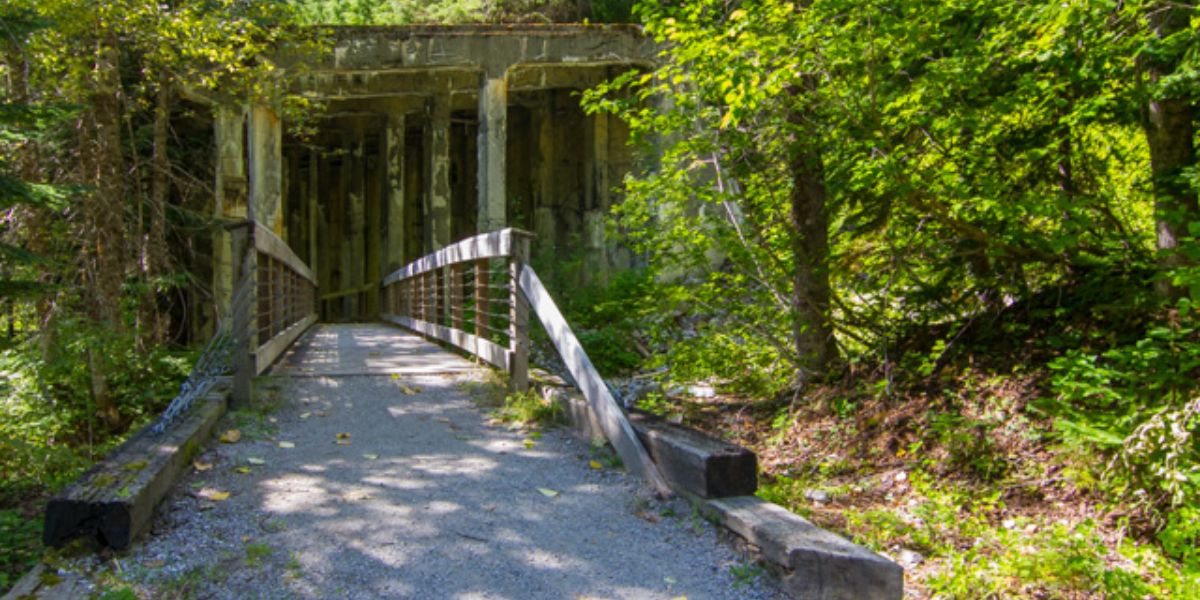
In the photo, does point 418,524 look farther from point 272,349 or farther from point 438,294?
point 438,294

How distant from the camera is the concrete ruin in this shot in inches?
491

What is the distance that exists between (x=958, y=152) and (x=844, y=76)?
801mm

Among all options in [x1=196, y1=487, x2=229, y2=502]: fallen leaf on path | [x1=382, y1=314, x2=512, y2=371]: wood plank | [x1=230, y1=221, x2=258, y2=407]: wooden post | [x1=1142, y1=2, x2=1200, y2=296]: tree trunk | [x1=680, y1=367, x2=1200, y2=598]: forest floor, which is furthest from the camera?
[x1=382, y1=314, x2=512, y2=371]: wood plank

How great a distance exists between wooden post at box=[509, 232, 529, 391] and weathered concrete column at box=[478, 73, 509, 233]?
7308 mm

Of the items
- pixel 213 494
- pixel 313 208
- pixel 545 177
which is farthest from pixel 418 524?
pixel 313 208

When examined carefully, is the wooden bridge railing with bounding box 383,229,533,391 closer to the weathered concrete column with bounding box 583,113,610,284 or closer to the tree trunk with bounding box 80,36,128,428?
the tree trunk with bounding box 80,36,128,428

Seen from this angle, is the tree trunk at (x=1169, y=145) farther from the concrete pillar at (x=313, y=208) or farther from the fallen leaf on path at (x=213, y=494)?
the concrete pillar at (x=313, y=208)

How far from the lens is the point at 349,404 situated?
5.57 m

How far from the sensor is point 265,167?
40.8 ft

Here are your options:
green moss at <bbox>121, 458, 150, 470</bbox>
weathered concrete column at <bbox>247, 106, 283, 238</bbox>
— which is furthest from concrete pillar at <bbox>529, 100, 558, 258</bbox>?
green moss at <bbox>121, 458, 150, 470</bbox>

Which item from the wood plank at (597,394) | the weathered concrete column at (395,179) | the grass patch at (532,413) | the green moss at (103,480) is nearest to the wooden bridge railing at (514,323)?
the wood plank at (597,394)

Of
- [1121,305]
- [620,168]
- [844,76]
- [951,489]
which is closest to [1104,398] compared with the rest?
[1121,305]

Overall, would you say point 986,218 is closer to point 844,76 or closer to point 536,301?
point 844,76

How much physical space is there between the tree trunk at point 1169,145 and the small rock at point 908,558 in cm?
193
